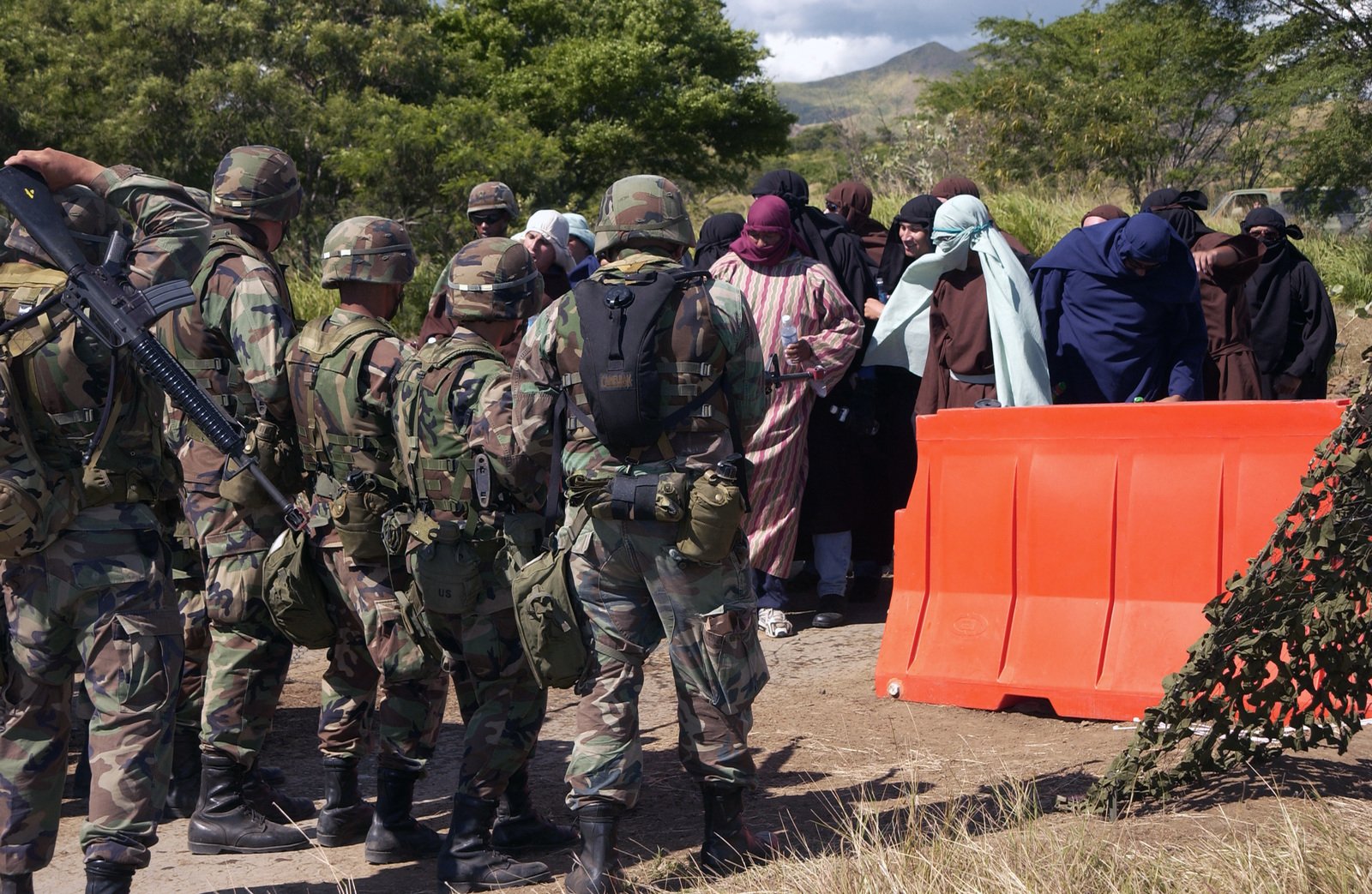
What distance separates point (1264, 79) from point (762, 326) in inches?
654

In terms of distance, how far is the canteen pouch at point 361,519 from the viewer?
13.7 feet

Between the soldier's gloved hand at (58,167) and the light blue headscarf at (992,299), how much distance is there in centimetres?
396

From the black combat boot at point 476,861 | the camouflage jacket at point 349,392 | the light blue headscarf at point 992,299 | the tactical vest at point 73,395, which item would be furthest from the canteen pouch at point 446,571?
the light blue headscarf at point 992,299

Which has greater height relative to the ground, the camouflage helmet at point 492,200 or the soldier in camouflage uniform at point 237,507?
the camouflage helmet at point 492,200

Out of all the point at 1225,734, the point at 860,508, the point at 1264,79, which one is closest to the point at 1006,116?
the point at 1264,79

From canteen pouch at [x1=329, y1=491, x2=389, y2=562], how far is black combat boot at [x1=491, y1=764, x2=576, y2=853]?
879mm

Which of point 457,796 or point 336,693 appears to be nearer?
point 457,796

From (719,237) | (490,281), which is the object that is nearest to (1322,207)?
(719,237)

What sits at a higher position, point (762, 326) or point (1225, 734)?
point (762, 326)

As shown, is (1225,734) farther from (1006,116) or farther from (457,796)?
(1006,116)

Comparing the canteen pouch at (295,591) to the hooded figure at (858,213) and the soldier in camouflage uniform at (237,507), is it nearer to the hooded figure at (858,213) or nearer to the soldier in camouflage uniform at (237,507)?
the soldier in camouflage uniform at (237,507)

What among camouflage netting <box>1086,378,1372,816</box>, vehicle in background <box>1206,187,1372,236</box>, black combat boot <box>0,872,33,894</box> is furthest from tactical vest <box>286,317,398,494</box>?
vehicle in background <box>1206,187,1372,236</box>

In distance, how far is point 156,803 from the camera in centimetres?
365

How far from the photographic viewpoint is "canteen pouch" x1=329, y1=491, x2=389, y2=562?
4164mm
